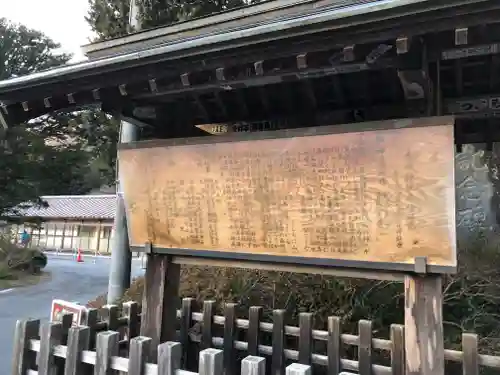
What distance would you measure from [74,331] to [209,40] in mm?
2510

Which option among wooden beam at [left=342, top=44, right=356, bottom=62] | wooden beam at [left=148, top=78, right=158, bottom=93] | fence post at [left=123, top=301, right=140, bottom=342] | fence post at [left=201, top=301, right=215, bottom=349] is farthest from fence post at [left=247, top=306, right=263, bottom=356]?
wooden beam at [left=342, top=44, right=356, bottom=62]

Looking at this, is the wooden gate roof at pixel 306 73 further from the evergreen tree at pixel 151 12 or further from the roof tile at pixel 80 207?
the roof tile at pixel 80 207

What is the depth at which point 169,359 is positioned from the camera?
2.81m

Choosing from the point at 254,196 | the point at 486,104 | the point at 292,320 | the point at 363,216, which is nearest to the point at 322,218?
the point at 363,216

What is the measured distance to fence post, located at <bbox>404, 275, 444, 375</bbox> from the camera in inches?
110

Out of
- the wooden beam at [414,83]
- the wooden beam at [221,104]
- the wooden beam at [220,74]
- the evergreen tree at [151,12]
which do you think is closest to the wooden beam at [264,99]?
the wooden beam at [221,104]

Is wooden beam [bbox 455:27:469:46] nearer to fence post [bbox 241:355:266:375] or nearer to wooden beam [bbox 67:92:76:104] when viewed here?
fence post [bbox 241:355:266:375]

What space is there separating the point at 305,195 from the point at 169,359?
1.55m

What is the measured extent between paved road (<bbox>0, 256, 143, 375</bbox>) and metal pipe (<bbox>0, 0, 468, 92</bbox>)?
15.9 feet

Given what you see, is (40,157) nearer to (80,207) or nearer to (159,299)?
(159,299)

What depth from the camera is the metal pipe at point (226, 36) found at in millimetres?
2341

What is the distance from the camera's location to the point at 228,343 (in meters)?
4.42

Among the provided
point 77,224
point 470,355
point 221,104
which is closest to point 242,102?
point 221,104


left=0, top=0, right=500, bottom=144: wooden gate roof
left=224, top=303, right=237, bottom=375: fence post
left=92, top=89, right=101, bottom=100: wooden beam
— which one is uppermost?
left=0, top=0, right=500, bottom=144: wooden gate roof
